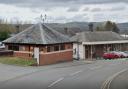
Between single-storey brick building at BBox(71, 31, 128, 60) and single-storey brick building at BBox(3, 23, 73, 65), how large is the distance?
9399mm

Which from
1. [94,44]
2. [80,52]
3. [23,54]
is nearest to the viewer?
[23,54]

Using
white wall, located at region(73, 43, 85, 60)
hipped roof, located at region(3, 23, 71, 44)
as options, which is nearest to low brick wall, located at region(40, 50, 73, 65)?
hipped roof, located at region(3, 23, 71, 44)

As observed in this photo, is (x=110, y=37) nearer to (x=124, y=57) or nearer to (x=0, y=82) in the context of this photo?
(x=124, y=57)

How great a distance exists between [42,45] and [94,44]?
63.3ft

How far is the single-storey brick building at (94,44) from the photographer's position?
65.7m

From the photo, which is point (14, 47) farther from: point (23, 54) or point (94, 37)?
point (94, 37)

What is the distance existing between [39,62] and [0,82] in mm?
17824

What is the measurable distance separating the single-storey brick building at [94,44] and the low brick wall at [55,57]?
856 cm

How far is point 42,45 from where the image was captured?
1957 inches

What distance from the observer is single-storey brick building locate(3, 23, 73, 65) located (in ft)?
163

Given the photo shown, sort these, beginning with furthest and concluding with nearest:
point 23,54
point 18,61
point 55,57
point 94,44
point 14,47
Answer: point 94,44, point 14,47, point 23,54, point 55,57, point 18,61

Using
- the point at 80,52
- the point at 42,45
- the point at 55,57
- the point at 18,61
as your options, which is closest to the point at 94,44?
the point at 80,52

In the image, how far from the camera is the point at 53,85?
28.6 meters

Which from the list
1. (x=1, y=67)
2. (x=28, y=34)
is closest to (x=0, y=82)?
(x=1, y=67)
